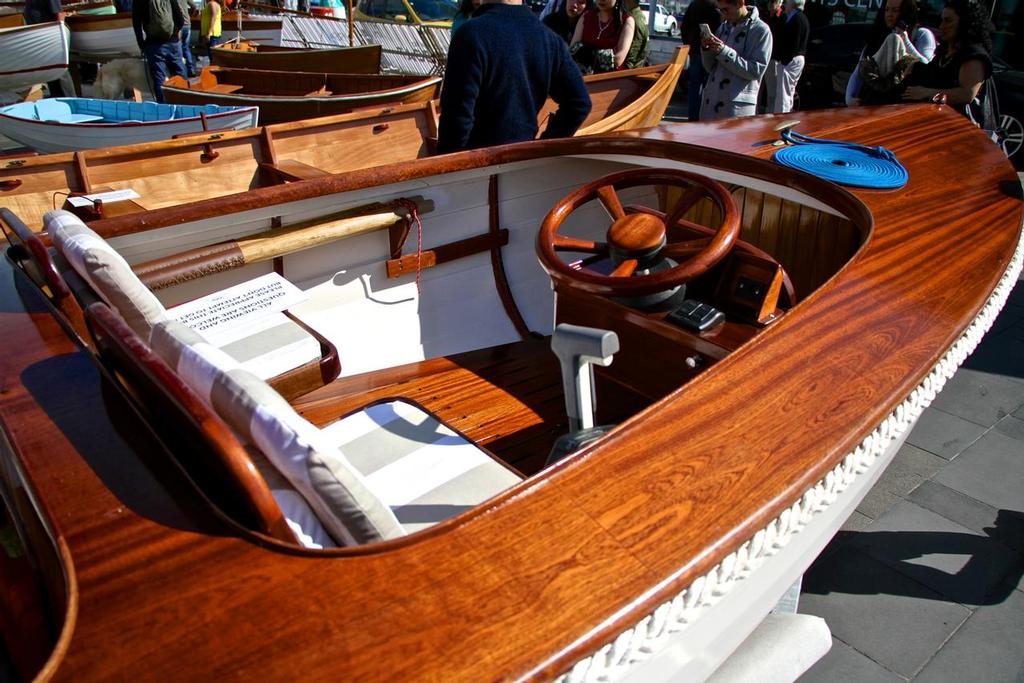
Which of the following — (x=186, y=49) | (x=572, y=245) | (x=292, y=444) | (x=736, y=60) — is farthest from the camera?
(x=186, y=49)

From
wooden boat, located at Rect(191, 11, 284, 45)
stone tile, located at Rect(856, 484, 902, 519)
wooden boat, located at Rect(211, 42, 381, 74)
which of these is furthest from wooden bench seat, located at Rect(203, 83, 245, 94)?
stone tile, located at Rect(856, 484, 902, 519)

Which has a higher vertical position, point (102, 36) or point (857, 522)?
point (102, 36)

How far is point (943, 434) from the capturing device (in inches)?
112

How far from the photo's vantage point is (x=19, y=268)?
1.76m

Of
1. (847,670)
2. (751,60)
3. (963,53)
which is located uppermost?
(963,53)

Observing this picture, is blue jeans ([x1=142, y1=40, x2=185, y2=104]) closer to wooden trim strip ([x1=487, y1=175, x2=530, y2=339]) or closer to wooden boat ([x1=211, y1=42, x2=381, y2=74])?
wooden boat ([x1=211, y1=42, x2=381, y2=74])

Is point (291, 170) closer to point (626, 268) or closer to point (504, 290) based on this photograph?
point (504, 290)

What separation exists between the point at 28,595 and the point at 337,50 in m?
7.60

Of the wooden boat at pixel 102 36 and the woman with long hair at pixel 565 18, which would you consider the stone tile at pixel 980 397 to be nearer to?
the woman with long hair at pixel 565 18

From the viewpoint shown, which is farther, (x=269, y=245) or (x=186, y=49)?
(x=186, y=49)

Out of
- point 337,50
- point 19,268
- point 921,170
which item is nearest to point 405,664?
point 19,268

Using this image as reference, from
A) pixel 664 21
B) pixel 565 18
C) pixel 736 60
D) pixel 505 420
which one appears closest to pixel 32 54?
pixel 565 18

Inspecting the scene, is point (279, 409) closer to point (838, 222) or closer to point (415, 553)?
point (415, 553)

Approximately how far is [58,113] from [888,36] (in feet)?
20.2
